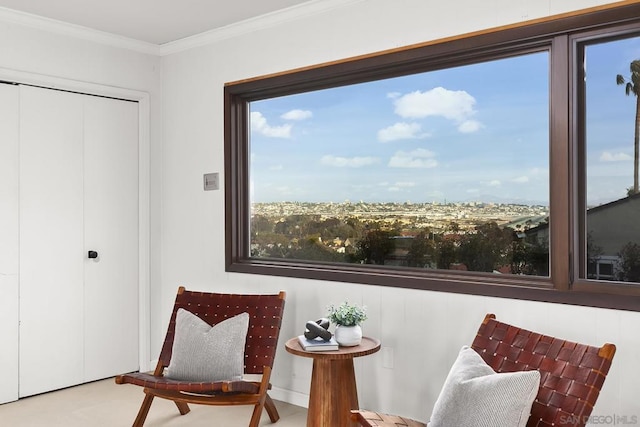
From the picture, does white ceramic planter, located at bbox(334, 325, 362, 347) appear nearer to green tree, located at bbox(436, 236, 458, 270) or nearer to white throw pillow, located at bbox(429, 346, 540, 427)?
green tree, located at bbox(436, 236, 458, 270)

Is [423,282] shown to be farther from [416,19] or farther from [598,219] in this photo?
[416,19]

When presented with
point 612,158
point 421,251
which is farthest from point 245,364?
point 612,158

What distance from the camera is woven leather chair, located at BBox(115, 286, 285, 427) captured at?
9.76 feet

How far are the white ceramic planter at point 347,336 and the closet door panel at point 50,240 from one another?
2.12 metres

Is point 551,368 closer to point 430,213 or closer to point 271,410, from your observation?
point 430,213

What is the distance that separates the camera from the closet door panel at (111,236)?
171 inches

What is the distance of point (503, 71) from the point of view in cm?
312

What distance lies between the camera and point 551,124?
9.32 feet

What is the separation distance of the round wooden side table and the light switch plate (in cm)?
159

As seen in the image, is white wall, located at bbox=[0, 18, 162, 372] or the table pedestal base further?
white wall, located at bbox=[0, 18, 162, 372]

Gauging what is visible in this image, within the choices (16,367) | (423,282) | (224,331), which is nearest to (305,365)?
→ (224,331)

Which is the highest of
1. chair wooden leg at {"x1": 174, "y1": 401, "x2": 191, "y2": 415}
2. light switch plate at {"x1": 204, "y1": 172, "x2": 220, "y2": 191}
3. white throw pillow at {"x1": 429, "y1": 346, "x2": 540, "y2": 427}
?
light switch plate at {"x1": 204, "y1": 172, "x2": 220, "y2": 191}

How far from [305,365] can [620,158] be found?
2.14m

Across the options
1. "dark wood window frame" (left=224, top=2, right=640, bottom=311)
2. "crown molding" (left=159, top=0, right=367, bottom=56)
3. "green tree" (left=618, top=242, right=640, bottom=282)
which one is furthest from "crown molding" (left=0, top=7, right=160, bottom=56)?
"green tree" (left=618, top=242, right=640, bottom=282)
